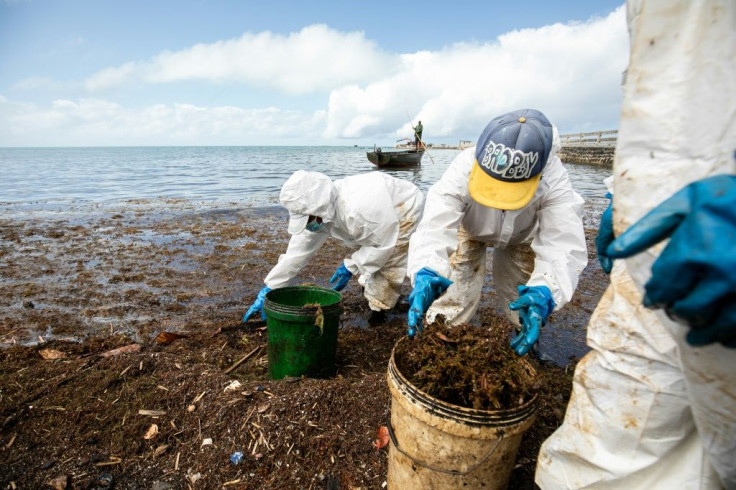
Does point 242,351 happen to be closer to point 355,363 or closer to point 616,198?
point 355,363

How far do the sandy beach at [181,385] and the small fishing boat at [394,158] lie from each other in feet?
66.5

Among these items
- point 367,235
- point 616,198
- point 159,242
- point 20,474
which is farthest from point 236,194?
point 616,198

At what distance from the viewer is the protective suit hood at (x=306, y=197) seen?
11.9 ft

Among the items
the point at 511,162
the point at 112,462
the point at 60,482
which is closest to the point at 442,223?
the point at 511,162

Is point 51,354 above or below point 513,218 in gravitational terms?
below

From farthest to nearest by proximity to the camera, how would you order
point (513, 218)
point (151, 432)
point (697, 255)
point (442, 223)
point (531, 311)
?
point (513, 218) < point (442, 223) < point (151, 432) < point (531, 311) < point (697, 255)

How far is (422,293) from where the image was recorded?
2205mm

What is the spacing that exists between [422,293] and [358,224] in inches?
72.6

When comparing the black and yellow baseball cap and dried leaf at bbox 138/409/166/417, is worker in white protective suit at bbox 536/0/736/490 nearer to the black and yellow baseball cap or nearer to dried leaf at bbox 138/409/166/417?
the black and yellow baseball cap

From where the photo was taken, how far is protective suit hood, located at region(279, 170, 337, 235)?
11.9 ft

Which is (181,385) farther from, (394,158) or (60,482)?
(394,158)

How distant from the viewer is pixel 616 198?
950mm

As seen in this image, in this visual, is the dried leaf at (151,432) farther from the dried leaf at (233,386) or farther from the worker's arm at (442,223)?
the worker's arm at (442,223)

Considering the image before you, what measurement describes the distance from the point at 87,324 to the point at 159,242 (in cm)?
385
